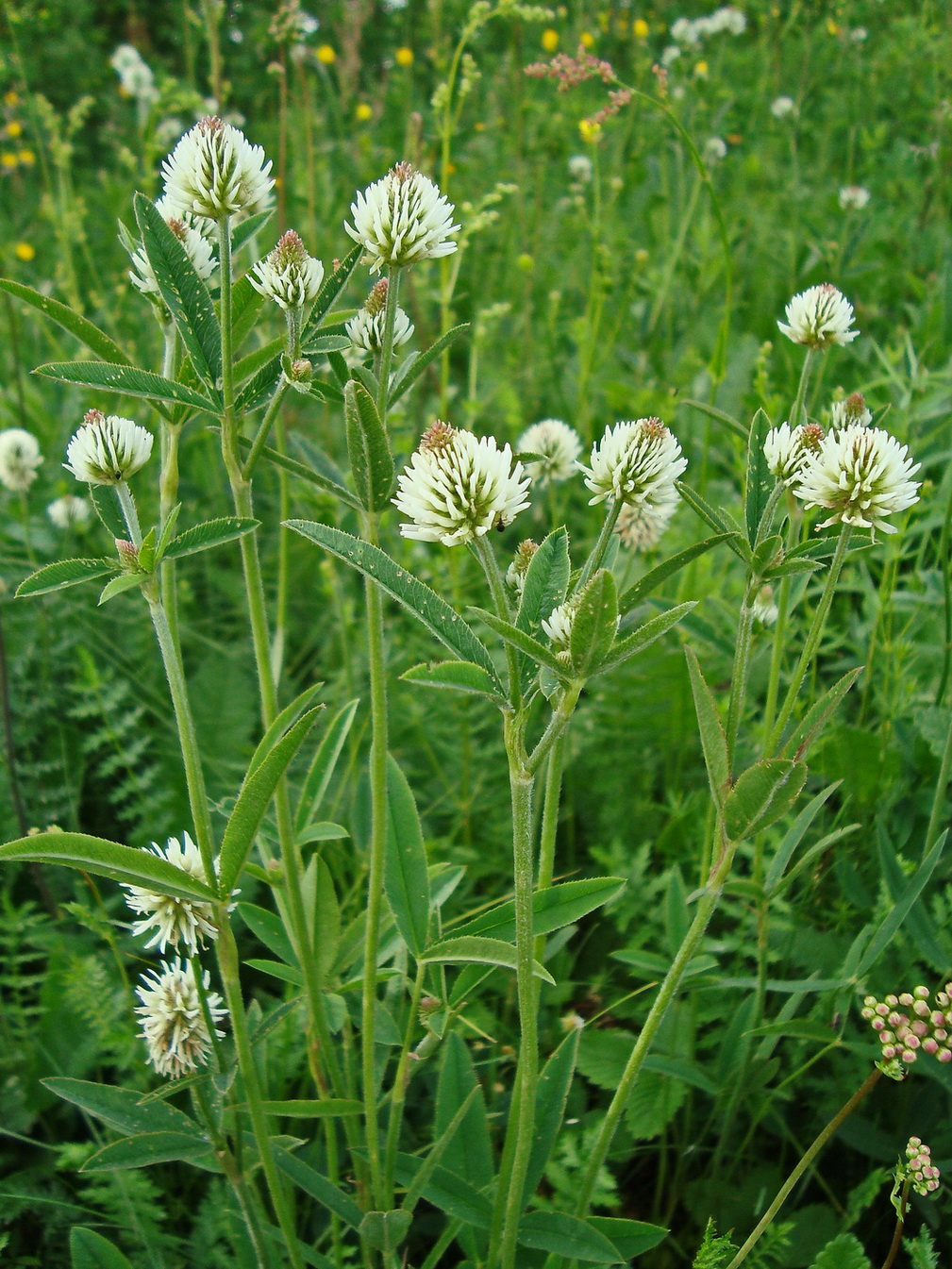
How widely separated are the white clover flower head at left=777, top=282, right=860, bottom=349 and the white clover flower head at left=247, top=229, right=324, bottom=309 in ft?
1.88

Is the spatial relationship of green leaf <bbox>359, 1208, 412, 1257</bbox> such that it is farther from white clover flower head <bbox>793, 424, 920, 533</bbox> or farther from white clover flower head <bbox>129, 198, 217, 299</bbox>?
white clover flower head <bbox>129, 198, 217, 299</bbox>

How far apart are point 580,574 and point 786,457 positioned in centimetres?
27

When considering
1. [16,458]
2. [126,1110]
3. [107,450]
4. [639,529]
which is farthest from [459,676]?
[16,458]

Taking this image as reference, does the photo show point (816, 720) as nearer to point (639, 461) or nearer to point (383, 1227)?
point (639, 461)

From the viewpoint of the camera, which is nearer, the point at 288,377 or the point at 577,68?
the point at 288,377

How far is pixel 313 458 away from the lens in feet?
4.08

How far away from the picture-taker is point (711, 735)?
887 millimetres

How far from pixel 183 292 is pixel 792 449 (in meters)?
0.58

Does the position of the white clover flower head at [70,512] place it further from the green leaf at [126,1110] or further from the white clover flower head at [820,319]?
the white clover flower head at [820,319]

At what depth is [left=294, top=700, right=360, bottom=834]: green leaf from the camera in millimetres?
1189

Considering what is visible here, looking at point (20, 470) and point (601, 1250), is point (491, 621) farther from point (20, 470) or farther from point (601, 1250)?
point (20, 470)

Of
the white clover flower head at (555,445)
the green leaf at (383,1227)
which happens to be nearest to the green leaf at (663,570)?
the green leaf at (383,1227)

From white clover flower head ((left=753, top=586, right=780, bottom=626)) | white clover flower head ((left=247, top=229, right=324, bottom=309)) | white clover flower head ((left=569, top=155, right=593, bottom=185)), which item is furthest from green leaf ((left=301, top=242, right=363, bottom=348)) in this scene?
white clover flower head ((left=569, top=155, right=593, bottom=185))

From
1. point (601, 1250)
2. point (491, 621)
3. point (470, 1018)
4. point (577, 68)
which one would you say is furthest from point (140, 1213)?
point (577, 68)
